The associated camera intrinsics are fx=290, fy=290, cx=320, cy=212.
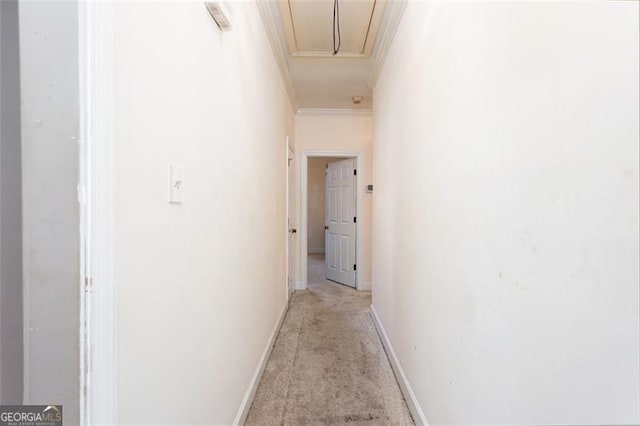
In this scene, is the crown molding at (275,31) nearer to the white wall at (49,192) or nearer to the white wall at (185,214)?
the white wall at (185,214)

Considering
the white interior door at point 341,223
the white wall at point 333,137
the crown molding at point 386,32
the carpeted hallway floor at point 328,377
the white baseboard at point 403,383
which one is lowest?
the carpeted hallway floor at point 328,377

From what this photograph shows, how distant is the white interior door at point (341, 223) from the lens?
444cm

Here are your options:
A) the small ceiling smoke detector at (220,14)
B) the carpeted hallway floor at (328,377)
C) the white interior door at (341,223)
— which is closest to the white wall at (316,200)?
the white interior door at (341,223)

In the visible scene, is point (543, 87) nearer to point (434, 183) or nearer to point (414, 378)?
point (434, 183)

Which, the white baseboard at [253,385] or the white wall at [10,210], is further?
the white baseboard at [253,385]

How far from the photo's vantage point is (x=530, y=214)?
77cm

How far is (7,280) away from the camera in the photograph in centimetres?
56

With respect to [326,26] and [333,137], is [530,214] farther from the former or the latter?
[333,137]

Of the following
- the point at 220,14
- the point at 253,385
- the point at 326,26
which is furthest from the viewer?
the point at 326,26

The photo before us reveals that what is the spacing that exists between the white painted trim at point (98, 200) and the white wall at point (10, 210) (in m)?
0.11

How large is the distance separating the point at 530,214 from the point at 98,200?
1.04 m

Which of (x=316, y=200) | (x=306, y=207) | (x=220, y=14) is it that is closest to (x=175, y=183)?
(x=220, y=14)

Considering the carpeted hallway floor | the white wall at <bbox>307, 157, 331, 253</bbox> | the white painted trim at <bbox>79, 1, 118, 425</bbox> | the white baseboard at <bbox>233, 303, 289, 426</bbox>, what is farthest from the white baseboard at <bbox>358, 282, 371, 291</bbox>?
the white painted trim at <bbox>79, 1, 118, 425</bbox>

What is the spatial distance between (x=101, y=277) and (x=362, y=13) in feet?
8.27
